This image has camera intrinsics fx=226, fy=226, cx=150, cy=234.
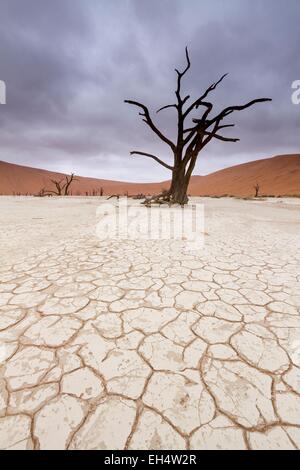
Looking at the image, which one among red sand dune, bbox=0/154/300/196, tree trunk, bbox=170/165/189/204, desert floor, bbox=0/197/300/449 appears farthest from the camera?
red sand dune, bbox=0/154/300/196

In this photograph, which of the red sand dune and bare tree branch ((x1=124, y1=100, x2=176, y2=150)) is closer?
bare tree branch ((x1=124, y1=100, x2=176, y2=150))

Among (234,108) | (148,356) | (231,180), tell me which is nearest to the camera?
(148,356)

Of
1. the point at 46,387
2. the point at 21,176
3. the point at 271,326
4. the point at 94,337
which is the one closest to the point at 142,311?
the point at 94,337

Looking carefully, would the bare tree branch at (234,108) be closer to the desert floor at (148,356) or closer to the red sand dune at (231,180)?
the desert floor at (148,356)

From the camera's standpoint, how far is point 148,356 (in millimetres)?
1216

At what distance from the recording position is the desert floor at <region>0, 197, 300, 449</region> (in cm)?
86

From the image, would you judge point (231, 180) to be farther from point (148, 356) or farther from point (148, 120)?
point (148, 356)

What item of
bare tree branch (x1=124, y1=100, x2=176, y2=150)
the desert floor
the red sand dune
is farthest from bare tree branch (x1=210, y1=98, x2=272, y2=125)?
the red sand dune

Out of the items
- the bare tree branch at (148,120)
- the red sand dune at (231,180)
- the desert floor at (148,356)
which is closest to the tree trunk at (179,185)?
the bare tree branch at (148,120)

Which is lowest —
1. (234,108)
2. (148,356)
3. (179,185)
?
(148,356)

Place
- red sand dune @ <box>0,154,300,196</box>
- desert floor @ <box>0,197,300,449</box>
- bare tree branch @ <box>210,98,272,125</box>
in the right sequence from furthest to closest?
red sand dune @ <box>0,154,300,196</box>, bare tree branch @ <box>210,98,272,125</box>, desert floor @ <box>0,197,300,449</box>

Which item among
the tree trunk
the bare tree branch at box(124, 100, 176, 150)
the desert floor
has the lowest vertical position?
the desert floor

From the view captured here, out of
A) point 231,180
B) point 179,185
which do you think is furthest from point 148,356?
point 231,180

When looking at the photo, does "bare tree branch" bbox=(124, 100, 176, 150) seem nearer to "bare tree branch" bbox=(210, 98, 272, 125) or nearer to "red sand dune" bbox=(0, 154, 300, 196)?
"bare tree branch" bbox=(210, 98, 272, 125)
